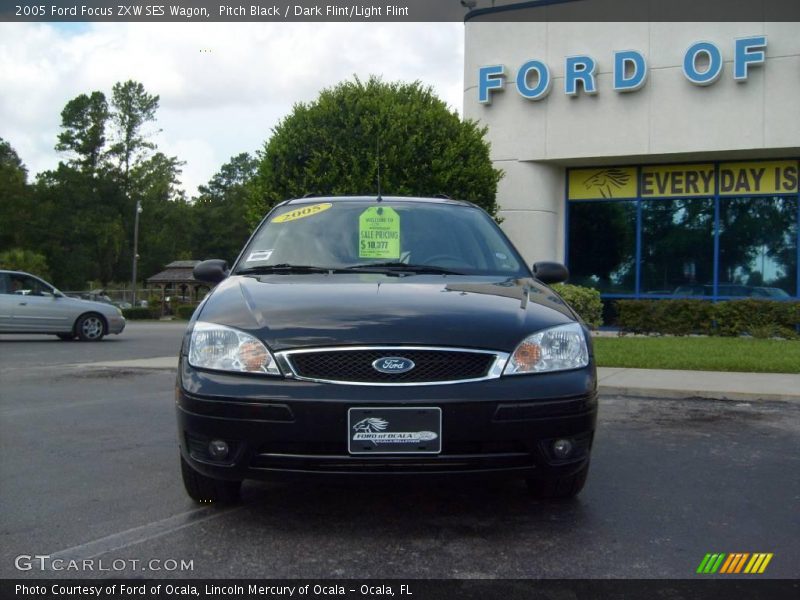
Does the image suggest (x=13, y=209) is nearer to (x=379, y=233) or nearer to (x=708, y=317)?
(x=708, y=317)

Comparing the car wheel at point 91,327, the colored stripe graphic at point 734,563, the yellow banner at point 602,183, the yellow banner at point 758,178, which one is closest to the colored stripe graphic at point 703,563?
the colored stripe graphic at point 734,563

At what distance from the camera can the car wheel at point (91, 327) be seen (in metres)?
17.4

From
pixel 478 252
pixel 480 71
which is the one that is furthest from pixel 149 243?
pixel 478 252

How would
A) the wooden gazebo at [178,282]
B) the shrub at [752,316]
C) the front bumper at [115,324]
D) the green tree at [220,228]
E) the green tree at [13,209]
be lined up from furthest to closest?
the green tree at [220,228]
the wooden gazebo at [178,282]
the green tree at [13,209]
the front bumper at [115,324]
the shrub at [752,316]

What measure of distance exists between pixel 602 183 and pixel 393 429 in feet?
57.4

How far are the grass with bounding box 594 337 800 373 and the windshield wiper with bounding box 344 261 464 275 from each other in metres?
6.70

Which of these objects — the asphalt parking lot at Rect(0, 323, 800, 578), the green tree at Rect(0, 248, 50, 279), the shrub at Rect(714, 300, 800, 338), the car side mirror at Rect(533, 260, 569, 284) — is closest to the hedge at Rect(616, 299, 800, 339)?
the shrub at Rect(714, 300, 800, 338)

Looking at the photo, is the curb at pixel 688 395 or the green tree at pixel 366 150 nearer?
the curb at pixel 688 395

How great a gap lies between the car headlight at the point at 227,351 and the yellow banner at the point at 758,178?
17356 millimetres

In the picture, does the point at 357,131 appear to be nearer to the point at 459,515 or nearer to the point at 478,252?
the point at 478,252

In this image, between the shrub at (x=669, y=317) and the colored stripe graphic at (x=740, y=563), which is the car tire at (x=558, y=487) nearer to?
the colored stripe graphic at (x=740, y=563)

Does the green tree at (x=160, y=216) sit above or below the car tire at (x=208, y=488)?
above

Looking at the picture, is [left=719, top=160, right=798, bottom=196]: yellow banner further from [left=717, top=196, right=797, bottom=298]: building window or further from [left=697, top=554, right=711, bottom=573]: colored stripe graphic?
→ [left=697, top=554, right=711, bottom=573]: colored stripe graphic
